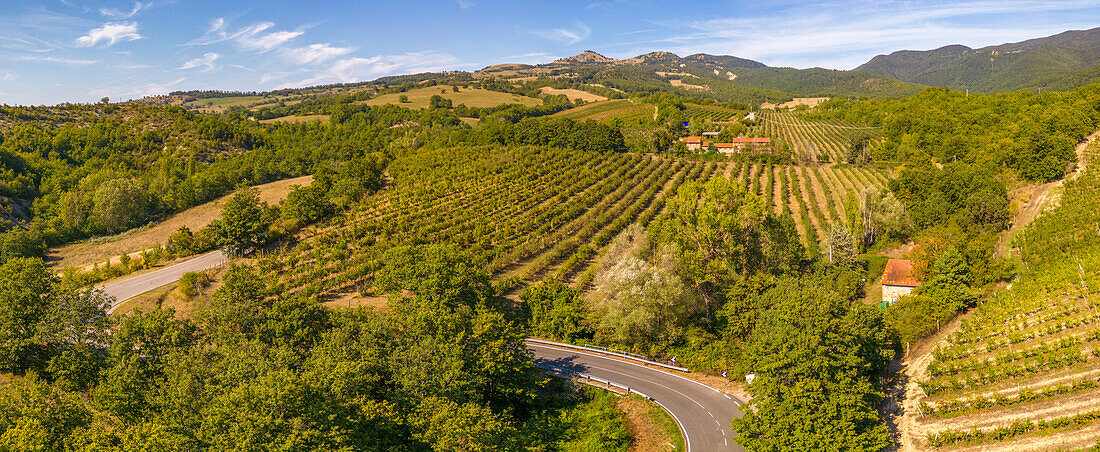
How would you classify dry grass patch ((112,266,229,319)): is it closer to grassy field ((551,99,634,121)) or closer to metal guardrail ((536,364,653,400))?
metal guardrail ((536,364,653,400))

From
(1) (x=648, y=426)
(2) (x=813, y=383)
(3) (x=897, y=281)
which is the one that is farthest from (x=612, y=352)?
(3) (x=897, y=281)

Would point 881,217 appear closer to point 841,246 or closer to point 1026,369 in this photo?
point 841,246

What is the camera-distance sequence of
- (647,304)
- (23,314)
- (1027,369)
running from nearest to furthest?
(1027,369), (23,314), (647,304)

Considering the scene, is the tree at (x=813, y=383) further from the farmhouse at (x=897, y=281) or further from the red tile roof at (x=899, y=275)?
the red tile roof at (x=899, y=275)

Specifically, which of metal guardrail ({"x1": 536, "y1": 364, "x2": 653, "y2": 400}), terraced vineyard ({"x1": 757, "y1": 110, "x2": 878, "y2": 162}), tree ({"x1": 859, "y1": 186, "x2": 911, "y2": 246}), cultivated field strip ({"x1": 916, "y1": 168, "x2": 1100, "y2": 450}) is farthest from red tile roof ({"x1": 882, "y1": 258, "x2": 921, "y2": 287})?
terraced vineyard ({"x1": 757, "y1": 110, "x2": 878, "y2": 162})

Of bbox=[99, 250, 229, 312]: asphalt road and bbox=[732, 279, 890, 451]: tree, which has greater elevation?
bbox=[99, 250, 229, 312]: asphalt road

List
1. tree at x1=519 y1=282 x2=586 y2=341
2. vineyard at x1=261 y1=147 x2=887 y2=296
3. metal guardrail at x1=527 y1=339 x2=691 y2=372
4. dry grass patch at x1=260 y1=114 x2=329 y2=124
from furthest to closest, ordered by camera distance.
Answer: dry grass patch at x1=260 y1=114 x2=329 y2=124, vineyard at x1=261 y1=147 x2=887 y2=296, tree at x1=519 y1=282 x2=586 y2=341, metal guardrail at x1=527 y1=339 x2=691 y2=372

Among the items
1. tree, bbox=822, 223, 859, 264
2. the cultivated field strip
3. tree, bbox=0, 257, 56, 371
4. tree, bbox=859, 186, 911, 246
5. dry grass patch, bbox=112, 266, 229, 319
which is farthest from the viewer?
tree, bbox=859, 186, 911, 246
